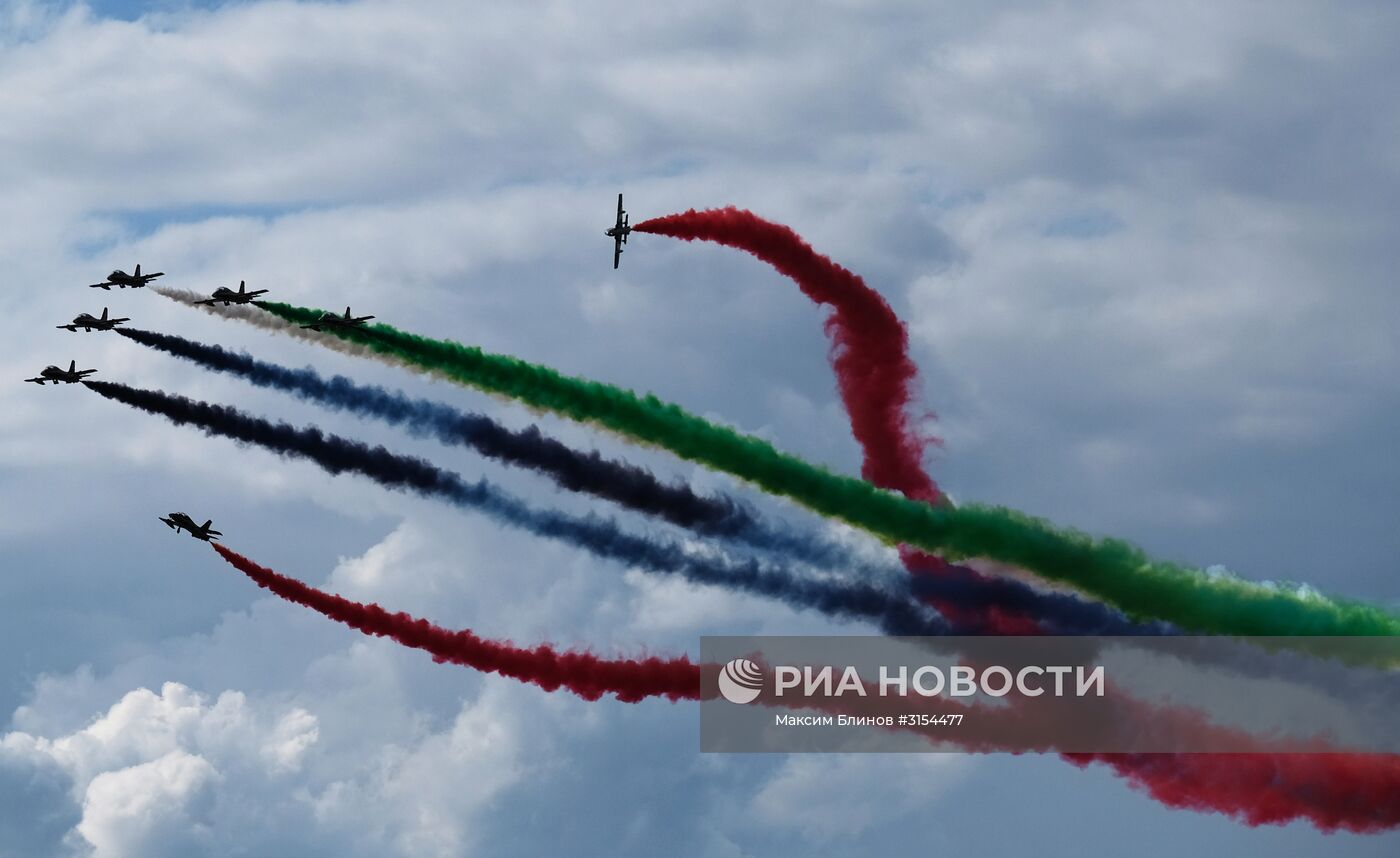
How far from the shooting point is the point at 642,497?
104 m

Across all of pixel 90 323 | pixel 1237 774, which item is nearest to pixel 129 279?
pixel 90 323

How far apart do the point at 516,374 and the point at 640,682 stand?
16469mm

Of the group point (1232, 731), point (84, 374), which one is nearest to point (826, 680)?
point (1232, 731)

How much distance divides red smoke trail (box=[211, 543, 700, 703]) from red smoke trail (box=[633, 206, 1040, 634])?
46.0ft

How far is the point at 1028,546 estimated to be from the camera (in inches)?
4077

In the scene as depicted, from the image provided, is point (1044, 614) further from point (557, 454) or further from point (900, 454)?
point (557, 454)

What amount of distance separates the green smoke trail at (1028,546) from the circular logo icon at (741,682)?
8418 mm

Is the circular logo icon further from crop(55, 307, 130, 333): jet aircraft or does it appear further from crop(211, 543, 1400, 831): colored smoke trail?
crop(55, 307, 130, 333): jet aircraft

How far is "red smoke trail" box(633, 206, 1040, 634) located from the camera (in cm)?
10462

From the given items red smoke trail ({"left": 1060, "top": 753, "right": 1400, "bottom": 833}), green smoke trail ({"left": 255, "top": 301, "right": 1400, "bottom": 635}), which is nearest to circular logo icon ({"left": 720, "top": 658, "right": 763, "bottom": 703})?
green smoke trail ({"left": 255, "top": 301, "right": 1400, "bottom": 635})

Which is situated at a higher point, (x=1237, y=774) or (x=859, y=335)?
(x=859, y=335)

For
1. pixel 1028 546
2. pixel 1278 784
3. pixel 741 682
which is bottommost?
pixel 1278 784

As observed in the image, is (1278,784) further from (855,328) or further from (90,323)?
(90,323)

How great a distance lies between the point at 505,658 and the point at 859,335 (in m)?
24.0
